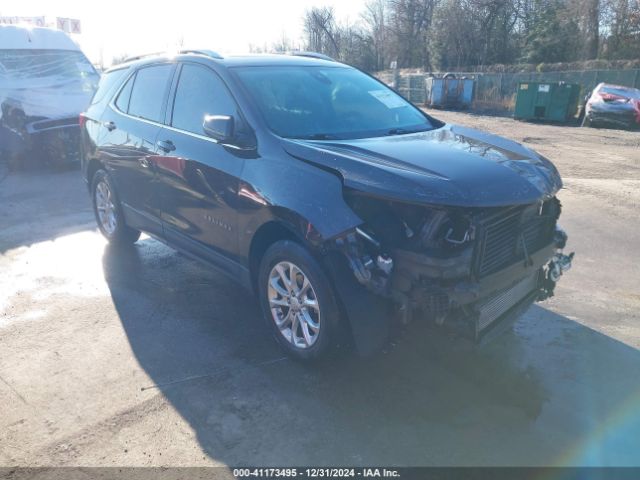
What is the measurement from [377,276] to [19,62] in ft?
35.6

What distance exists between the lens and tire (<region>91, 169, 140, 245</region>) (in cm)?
564

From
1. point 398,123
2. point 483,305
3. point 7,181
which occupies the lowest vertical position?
point 7,181

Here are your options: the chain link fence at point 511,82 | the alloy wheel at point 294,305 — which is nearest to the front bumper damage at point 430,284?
the alloy wheel at point 294,305

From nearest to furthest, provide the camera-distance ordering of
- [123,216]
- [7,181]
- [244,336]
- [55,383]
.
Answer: [55,383] → [244,336] → [123,216] → [7,181]

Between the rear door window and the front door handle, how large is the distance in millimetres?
295

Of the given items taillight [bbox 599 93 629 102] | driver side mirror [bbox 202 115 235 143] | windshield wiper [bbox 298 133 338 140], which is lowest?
taillight [bbox 599 93 629 102]

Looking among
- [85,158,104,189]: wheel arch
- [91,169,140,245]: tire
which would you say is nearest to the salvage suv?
[91,169,140,245]: tire

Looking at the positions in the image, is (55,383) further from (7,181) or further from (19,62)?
(19,62)

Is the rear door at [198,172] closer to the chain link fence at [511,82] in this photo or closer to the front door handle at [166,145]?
the front door handle at [166,145]

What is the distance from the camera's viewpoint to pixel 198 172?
4.05 meters

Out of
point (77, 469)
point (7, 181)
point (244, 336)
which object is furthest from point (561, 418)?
point (7, 181)

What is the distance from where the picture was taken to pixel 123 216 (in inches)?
219

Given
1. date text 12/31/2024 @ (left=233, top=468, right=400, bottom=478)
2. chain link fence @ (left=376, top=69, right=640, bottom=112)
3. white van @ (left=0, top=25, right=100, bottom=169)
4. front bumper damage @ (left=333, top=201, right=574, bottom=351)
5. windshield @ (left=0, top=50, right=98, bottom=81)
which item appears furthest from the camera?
chain link fence @ (left=376, top=69, right=640, bottom=112)

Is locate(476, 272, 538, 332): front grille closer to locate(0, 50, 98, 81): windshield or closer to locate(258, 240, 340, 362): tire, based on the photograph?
locate(258, 240, 340, 362): tire
